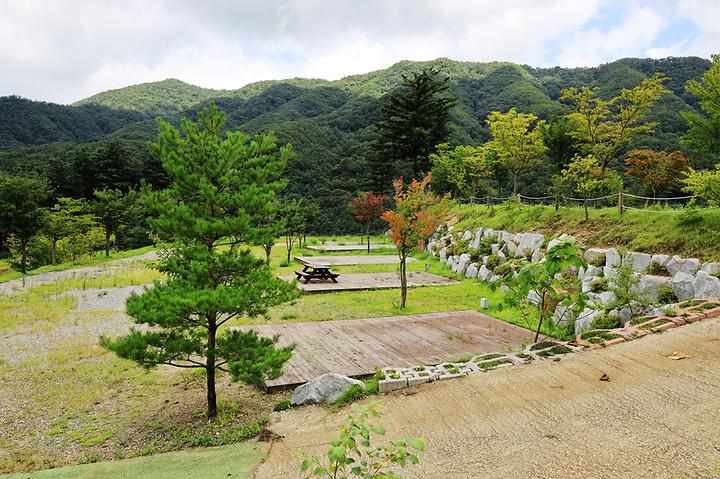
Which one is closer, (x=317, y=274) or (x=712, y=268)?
(x=712, y=268)

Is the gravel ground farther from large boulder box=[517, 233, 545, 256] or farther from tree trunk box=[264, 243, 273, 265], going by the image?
large boulder box=[517, 233, 545, 256]

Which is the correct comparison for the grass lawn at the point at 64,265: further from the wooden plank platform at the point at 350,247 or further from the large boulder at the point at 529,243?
the large boulder at the point at 529,243

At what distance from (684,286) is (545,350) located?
12.0 feet

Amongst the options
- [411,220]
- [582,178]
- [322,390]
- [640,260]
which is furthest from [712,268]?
[582,178]

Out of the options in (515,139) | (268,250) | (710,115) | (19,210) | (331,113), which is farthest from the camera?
(331,113)

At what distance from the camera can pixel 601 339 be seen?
20.6 feet

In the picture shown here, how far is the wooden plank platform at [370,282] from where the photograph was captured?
13570 millimetres

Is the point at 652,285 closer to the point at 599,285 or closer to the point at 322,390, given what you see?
the point at 599,285

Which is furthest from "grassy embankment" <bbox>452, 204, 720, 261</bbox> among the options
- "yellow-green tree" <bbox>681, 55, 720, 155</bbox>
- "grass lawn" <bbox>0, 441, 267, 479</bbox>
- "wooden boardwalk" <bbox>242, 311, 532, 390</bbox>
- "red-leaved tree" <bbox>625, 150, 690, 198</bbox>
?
"red-leaved tree" <bbox>625, 150, 690, 198</bbox>

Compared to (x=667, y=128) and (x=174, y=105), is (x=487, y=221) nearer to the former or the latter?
(x=667, y=128)

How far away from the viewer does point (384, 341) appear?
792cm

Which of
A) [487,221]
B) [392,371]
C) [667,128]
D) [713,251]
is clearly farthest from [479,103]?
[392,371]

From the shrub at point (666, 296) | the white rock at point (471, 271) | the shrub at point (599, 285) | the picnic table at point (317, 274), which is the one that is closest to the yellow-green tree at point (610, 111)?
the white rock at point (471, 271)

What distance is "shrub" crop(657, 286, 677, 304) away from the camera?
7.80 metres
